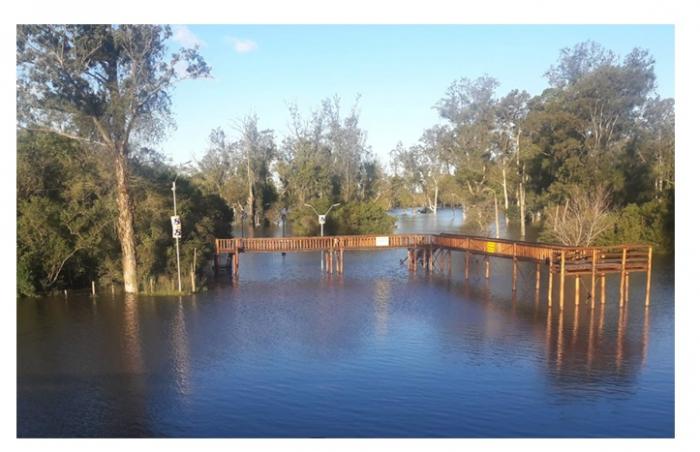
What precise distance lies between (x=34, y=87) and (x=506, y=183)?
136 feet

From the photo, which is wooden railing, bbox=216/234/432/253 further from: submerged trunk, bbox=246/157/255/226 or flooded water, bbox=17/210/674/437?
submerged trunk, bbox=246/157/255/226

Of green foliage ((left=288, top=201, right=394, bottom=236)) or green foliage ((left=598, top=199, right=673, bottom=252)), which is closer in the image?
green foliage ((left=598, top=199, right=673, bottom=252))

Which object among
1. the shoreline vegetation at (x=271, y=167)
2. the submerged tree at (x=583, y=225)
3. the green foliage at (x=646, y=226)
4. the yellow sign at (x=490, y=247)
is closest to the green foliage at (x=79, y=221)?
the shoreline vegetation at (x=271, y=167)

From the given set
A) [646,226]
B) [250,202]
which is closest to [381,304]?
[646,226]

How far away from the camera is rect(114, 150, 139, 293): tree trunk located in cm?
2433

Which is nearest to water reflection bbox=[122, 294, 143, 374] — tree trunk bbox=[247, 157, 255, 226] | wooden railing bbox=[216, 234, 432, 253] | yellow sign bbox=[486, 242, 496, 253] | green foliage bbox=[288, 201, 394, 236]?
wooden railing bbox=[216, 234, 432, 253]

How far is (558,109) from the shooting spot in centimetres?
4522

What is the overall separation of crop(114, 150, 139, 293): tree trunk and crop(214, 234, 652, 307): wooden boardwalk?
536cm

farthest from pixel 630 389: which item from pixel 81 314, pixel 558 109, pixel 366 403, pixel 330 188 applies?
pixel 330 188

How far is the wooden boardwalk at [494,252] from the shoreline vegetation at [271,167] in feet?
11.5

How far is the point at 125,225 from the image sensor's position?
969 inches

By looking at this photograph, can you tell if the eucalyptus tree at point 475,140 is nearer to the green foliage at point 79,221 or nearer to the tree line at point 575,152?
the tree line at point 575,152

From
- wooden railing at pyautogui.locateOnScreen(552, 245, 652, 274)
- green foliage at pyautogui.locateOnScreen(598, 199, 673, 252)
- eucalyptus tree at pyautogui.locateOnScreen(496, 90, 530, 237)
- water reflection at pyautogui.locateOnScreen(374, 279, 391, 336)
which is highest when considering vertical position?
eucalyptus tree at pyautogui.locateOnScreen(496, 90, 530, 237)

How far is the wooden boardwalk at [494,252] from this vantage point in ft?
69.8
